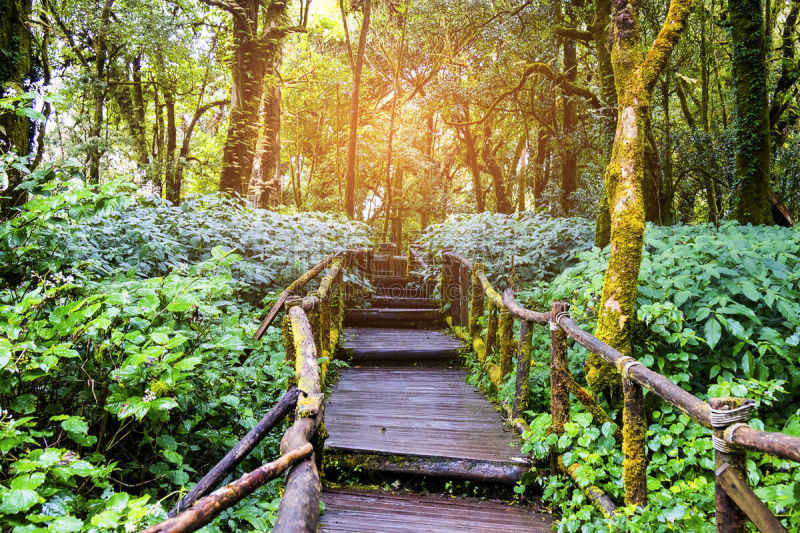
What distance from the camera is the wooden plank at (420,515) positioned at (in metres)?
2.97

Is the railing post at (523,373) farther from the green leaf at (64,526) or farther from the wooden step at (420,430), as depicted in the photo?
the green leaf at (64,526)

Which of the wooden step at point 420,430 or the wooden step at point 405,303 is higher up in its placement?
the wooden step at point 405,303

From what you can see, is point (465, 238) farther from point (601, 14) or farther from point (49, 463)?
point (49, 463)

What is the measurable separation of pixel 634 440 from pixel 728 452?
0.98 meters

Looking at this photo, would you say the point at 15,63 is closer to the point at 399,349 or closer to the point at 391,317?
the point at 399,349

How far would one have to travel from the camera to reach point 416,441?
389cm

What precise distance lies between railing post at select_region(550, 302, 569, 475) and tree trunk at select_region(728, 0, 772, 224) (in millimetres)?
6395

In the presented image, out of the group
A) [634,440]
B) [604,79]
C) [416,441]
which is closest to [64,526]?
[416,441]

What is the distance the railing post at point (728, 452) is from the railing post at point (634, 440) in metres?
0.84

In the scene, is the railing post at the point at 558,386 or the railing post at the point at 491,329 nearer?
the railing post at the point at 558,386

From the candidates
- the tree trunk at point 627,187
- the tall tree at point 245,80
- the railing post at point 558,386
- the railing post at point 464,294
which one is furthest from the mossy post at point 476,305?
the tall tree at point 245,80

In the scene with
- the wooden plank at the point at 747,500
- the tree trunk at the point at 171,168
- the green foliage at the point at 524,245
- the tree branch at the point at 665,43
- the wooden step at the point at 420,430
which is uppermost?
the tree trunk at the point at 171,168

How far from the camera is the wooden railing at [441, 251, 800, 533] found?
1.66 meters

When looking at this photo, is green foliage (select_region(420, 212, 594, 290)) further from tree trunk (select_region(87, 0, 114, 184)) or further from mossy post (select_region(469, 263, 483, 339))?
tree trunk (select_region(87, 0, 114, 184))
